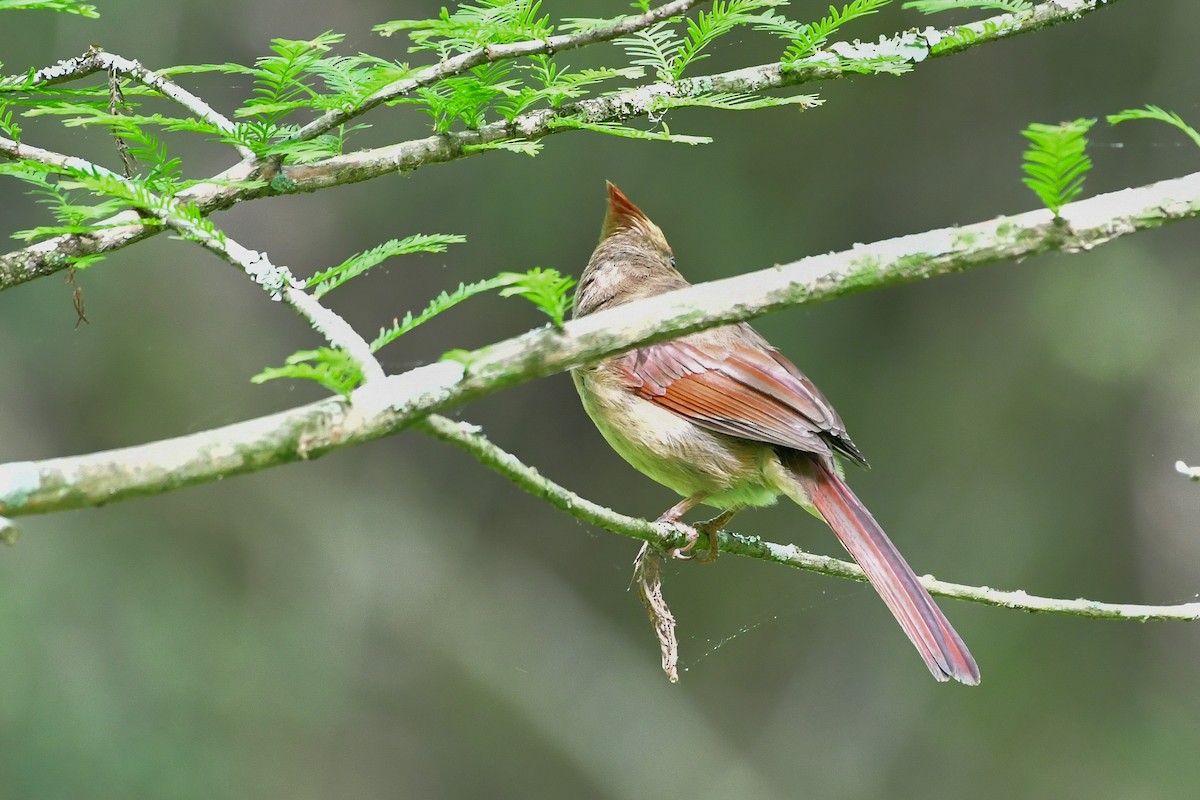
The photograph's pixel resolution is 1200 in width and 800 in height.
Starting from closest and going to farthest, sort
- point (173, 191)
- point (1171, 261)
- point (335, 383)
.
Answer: point (335, 383) < point (173, 191) < point (1171, 261)

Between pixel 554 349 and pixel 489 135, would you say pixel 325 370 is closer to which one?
pixel 554 349

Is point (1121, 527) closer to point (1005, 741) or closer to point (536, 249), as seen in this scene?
point (1005, 741)

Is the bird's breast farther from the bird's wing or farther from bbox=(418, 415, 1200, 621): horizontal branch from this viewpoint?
bbox=(418, 415, 1200, 621): horizontal branch

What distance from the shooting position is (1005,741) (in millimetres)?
6855

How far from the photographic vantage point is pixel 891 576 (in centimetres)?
288

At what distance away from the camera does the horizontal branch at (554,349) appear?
4.70 ft

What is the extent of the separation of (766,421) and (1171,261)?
150 inches

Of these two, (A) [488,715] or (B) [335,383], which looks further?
(A) [488,715]

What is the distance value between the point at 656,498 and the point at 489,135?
456 centimetres

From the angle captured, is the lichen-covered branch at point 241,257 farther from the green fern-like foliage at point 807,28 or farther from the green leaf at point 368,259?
the green fern-like foliage at point 807,28

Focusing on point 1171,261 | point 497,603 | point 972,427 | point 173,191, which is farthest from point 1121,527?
point 173,191

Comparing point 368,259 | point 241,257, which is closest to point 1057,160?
point 368,259

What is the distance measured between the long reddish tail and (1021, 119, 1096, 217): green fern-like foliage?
1339 mm

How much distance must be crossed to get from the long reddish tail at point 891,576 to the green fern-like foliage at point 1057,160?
134 cm
